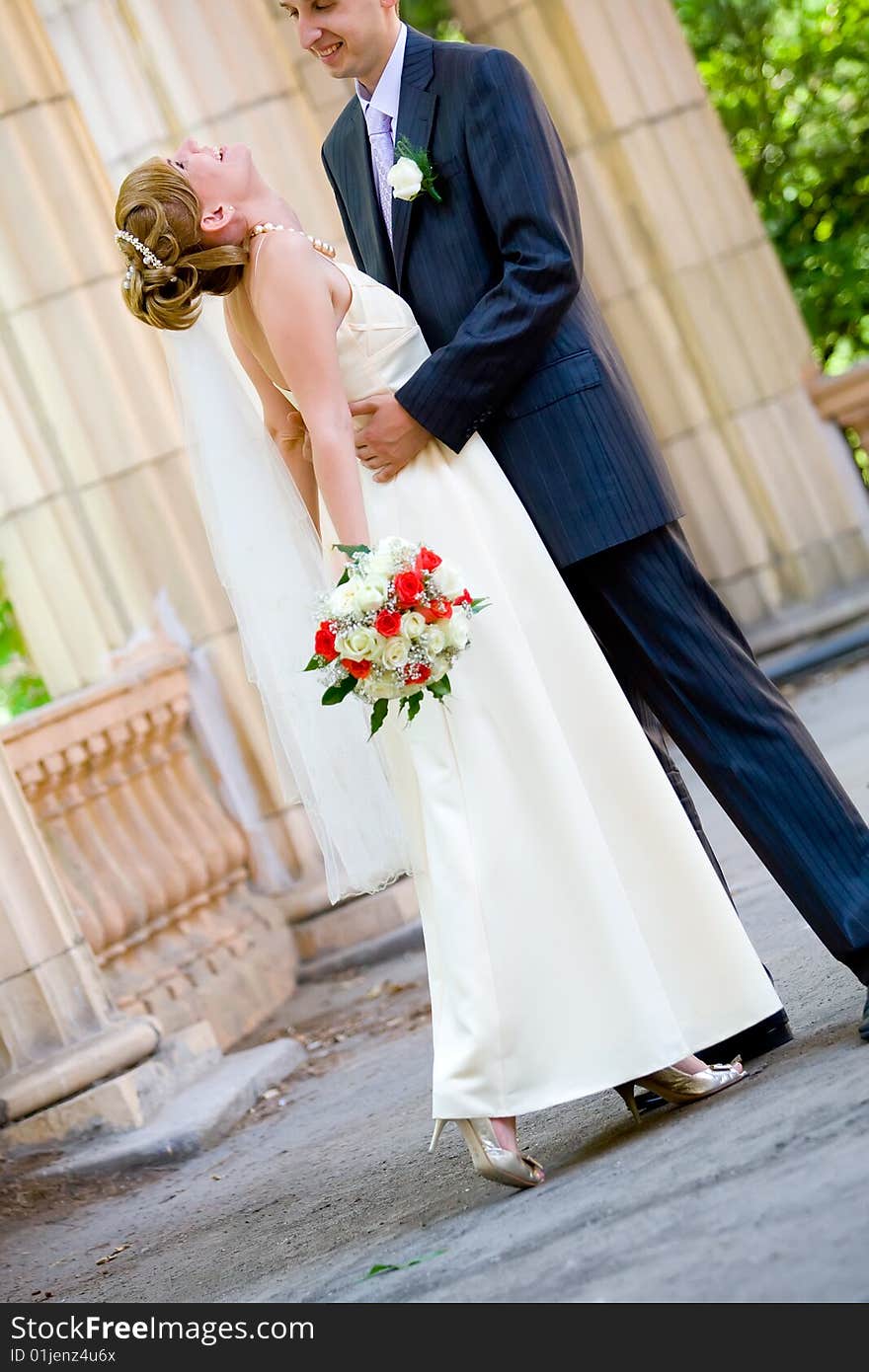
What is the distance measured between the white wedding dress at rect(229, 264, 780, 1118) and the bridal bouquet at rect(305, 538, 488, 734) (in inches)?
7.1

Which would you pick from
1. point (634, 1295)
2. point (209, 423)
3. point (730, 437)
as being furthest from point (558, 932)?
point (730, 437)

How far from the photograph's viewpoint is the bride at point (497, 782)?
11.1 feet

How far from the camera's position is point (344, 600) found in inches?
130

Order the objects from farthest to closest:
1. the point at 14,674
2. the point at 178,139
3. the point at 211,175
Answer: the point at 14,674
the point at 178,139
the point at 211,175

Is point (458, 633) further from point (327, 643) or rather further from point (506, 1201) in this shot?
point (506, 1201)

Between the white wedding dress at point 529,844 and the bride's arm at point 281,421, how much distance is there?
21 cm

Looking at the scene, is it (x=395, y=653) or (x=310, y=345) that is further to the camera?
(x=310, y=345)

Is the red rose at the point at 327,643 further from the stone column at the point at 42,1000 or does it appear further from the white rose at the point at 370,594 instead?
the stone column at the point at 42,1000

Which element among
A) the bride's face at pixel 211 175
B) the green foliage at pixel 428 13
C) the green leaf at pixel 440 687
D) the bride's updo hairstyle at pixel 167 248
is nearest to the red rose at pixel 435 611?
the green leaf at pixel 440 687

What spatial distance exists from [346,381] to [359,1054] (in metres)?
2.82

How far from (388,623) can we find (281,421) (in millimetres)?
695

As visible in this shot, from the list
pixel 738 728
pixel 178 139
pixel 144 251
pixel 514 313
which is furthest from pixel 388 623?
pixel 178 139

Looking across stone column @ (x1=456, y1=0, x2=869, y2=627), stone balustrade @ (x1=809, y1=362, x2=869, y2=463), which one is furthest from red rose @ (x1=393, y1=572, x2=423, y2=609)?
stone balustrade @ (x1=809, y1=362, x2=869, y2=463)
